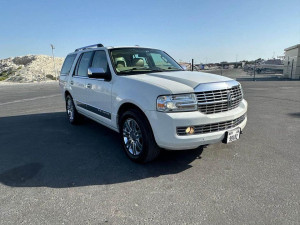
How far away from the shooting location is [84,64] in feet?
17.5

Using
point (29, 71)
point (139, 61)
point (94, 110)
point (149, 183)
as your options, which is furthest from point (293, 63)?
point (29, 71)

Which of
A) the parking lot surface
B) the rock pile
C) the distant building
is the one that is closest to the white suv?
the parking lot surface

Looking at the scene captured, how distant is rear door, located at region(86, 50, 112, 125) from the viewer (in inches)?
165

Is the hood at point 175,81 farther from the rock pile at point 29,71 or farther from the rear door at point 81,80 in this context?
the rock pile at point 29,71

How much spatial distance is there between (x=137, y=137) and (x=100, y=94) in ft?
4.36

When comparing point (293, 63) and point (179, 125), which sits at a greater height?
point (293, 63)

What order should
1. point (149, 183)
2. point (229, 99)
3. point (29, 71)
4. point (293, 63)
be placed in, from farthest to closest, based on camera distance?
point (29, 71) → point (293, 63) → point (229, 99) → point (149, 183)

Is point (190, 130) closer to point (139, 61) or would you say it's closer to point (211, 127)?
point (211, 127)

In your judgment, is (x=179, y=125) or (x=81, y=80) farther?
(x=81, y=80)

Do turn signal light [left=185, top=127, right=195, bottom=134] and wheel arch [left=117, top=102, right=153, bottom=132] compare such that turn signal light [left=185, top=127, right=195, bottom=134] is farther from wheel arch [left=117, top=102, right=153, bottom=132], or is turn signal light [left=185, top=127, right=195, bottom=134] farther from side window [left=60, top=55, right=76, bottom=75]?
side window [left=60, top=55, right=76, bottom=75]

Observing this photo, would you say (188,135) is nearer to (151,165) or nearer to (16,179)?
(151,165)

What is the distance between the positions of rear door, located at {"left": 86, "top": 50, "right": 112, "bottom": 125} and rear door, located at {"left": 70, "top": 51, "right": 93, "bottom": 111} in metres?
0.28

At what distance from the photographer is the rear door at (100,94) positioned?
420 cm

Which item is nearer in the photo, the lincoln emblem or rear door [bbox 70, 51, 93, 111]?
the lincoln emblem
